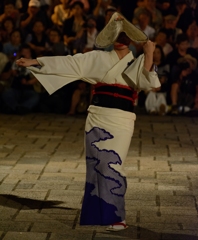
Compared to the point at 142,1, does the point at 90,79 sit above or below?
above

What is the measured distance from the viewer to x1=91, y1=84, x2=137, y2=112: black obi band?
5348mm

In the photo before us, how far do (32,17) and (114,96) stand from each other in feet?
25.1

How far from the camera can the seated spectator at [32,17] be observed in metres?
12.6

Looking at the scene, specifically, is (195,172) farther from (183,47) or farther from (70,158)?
(183,47)

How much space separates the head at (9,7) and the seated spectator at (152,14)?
213 centimetres

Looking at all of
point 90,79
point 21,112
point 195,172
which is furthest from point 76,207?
point 21,112

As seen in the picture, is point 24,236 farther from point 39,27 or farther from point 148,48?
point 39,27

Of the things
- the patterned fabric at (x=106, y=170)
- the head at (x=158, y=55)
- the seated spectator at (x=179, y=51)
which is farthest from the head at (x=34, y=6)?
the patterned fabric at (x=106, y=170)

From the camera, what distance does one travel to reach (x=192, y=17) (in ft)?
40.8

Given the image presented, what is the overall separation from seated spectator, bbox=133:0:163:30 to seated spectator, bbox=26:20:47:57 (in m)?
1.54

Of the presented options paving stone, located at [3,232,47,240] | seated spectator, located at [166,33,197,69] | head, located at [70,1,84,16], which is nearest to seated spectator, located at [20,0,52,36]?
head, located at [70,1,84,16]

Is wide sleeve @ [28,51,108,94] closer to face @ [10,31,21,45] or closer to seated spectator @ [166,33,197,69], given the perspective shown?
seated spectator @ [166,33,197,69]

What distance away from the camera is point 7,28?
12.5 metres

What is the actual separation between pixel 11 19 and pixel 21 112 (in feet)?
5.89
